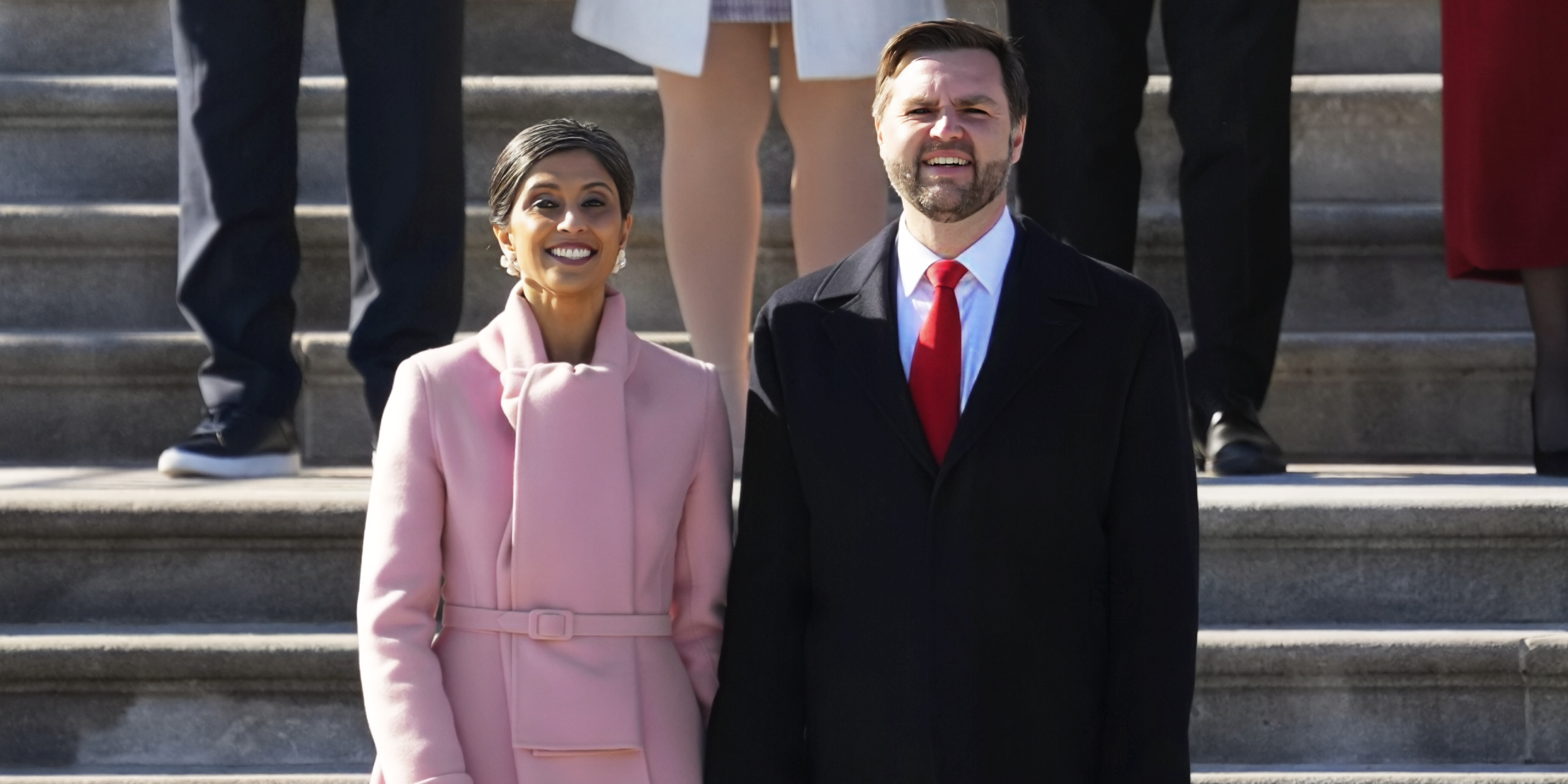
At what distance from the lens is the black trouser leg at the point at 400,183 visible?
3.47 metres

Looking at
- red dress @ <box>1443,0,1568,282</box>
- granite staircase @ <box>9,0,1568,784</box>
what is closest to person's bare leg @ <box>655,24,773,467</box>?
granite staircase @ <box>9,0,1568,784</box>

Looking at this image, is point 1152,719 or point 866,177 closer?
point 1152,719

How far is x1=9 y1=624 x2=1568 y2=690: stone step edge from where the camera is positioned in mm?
2959

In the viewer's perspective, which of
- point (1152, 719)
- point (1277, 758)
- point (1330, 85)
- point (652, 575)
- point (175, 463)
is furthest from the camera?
point (1330, 85)

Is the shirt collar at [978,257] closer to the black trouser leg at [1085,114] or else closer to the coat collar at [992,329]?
the coat collar at [992,329]

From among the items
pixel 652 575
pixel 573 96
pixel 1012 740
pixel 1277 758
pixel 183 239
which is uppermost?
pixel 573 96

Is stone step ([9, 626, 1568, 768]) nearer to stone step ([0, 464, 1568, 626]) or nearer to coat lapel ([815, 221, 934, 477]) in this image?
stone step ([0, 464, 1568, 626])

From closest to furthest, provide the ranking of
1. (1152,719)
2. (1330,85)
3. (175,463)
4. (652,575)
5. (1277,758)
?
(1152,719) → (652,575) → (1277,758) → (175,463) → (1330,85)

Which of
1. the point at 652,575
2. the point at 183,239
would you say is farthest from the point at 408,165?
the point at 652,575

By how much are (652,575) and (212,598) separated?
4.15 feet

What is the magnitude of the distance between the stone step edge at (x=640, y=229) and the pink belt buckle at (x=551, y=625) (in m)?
1.99

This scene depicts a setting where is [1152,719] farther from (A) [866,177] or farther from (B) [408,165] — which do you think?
(B) [408,165]

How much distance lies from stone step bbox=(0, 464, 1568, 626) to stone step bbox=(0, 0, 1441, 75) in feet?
5.43

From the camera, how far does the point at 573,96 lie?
14.3 feet
